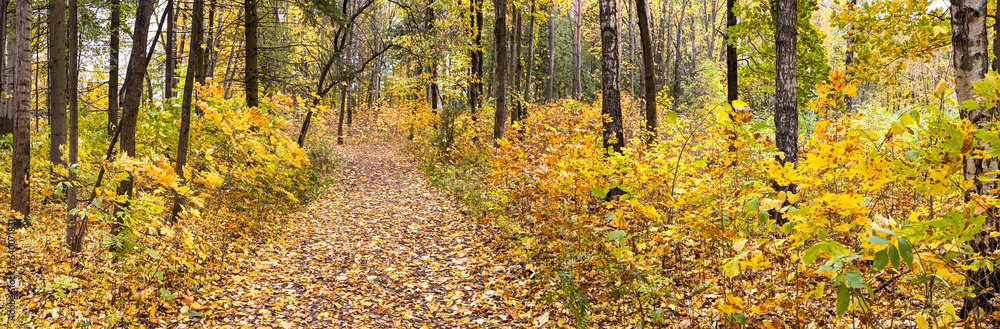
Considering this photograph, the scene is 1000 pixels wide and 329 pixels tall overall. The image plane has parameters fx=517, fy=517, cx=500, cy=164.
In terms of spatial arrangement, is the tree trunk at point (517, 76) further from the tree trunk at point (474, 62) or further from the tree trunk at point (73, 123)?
the tree trunk at point (73, 123)

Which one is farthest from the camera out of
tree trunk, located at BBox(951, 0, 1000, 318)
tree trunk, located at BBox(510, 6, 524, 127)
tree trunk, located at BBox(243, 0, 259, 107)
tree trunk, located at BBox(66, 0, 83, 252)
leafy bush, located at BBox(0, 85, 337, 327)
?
tree trunk, located at BBox(510, 6, 524, 127)

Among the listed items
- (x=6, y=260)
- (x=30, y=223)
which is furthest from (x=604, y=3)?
(x=30, y=223)

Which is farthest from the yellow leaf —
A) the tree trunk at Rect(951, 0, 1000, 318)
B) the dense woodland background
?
the tree trunk at Rect(951, 0, 1000, 318)

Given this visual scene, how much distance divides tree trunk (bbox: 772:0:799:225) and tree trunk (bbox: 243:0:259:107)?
8516 millimetres

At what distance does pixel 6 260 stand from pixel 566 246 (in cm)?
567

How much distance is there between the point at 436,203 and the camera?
10.1 meters

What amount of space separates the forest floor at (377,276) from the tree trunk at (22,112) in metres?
2.68

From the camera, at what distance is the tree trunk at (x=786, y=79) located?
6391 mm

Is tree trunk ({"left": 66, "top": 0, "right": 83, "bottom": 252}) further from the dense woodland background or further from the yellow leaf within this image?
the yellow leaf

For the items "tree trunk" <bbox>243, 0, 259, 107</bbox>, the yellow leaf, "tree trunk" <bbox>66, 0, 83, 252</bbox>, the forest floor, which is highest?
"tree trunk" <bbox>243, 0, 259, 107</bbox>

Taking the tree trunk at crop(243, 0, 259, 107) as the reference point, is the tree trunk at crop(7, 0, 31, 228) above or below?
below

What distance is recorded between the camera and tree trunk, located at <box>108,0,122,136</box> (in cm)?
919

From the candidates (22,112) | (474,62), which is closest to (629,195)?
(22,112)

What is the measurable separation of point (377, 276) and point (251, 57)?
5.93m
